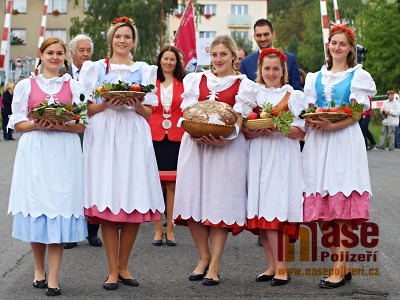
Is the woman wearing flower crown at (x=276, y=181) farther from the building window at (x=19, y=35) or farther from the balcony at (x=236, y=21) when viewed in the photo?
the balcony at (x=236, y=21)

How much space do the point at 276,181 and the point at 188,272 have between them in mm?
1221

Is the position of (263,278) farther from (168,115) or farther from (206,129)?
(168,115)

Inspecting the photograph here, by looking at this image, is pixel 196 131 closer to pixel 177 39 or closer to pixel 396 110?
pixel 177 39

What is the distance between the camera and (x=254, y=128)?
25.2ft

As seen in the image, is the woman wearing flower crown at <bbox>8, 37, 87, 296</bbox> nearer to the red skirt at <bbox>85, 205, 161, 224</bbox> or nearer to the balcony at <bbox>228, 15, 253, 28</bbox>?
the red skirt at <bbox>85, 205, 161, 224</bbox>

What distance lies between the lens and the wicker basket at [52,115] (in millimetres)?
7238

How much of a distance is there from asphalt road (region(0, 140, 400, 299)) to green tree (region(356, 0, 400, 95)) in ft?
113

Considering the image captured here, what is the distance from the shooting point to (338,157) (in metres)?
7.63

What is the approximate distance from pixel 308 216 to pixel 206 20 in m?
96.8

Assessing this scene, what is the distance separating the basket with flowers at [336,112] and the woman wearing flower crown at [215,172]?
0.55 metres

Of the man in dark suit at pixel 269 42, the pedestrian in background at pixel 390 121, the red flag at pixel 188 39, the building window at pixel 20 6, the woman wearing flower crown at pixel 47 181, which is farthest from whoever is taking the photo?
the building window at pixel 20 6

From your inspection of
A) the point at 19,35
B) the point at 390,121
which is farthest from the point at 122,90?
the point at 19,35

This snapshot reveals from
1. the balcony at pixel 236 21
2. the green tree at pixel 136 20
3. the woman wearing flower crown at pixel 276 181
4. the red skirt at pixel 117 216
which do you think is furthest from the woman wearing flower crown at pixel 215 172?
the balcony at pixel 236 21

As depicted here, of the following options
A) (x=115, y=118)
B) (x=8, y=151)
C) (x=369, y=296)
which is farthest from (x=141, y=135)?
(x=8, y=151)
